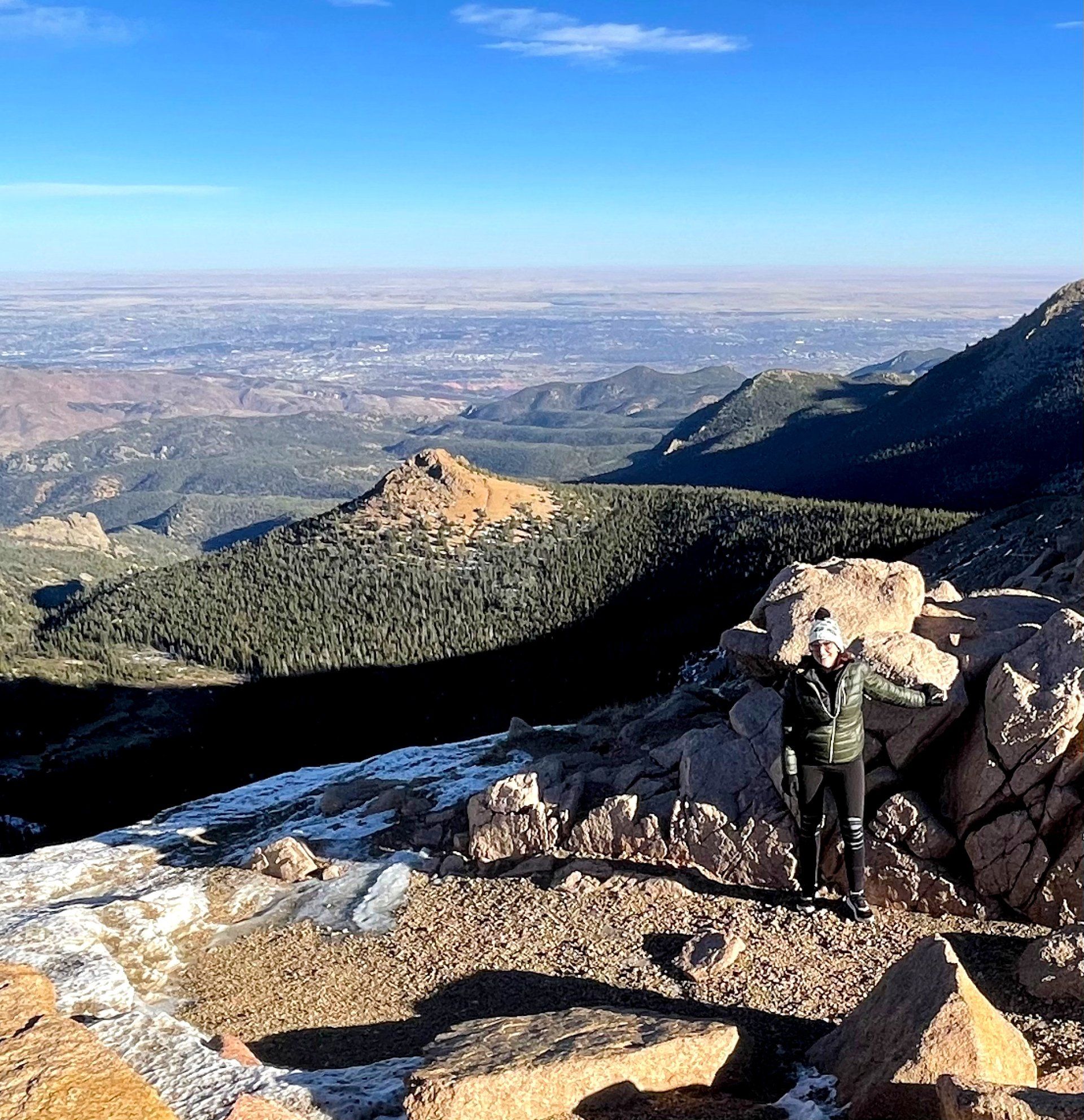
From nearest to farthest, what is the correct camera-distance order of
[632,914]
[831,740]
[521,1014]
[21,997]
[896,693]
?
[21,997] < [521,1014] < [831,740] < [896,693] < [632,914]

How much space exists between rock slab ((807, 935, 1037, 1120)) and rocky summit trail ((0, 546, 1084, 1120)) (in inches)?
1.3

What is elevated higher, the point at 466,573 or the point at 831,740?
the point at 831,740

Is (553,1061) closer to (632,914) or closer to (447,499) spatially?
(632,914)

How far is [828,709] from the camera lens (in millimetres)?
12227

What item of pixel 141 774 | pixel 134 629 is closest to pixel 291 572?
pixel 134 629

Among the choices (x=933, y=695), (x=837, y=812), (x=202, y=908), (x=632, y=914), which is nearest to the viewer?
(x=933, y=695)

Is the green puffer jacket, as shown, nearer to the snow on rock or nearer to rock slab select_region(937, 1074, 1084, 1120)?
rock slab select_region(937, 1074, 1084, 1120)

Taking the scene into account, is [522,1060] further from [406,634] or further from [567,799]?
[406,634]

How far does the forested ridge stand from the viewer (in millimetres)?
109688

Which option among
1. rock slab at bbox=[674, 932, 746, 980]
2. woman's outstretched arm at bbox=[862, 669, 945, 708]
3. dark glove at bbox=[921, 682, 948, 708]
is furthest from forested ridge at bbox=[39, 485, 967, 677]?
rock slab at bbox=[674, 932, 746, 980]

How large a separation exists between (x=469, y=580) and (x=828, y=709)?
114 meters

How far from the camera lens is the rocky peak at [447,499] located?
140875mm

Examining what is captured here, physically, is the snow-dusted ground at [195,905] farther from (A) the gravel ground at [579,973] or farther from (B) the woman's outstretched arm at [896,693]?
(B) the woman's outstretched arm at [896,693]

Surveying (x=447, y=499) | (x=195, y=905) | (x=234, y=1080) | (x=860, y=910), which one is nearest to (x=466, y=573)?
(x=447, y=499)
